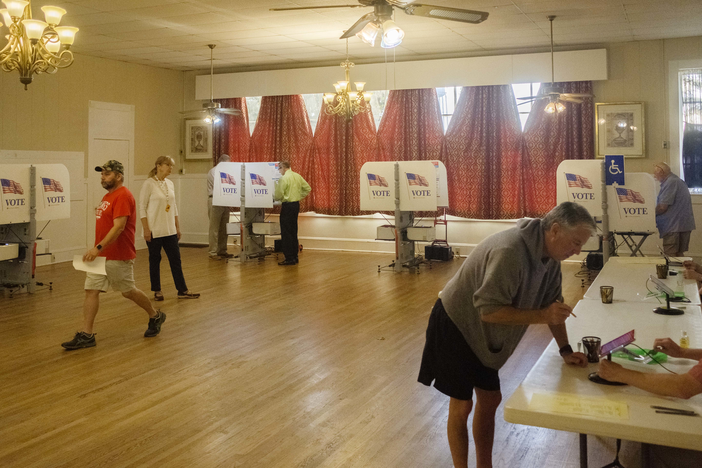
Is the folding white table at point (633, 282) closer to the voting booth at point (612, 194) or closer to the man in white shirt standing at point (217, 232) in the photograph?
the voting booth at point (612, 194)

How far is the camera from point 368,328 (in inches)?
229

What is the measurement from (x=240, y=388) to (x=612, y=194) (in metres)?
5.24

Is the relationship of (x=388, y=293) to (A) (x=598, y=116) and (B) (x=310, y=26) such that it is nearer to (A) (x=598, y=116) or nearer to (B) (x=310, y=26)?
(B) (x=310, y=26)

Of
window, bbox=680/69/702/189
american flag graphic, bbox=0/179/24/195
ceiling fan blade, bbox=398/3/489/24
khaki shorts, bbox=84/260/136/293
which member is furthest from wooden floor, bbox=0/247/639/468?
window, bbox=680/69/702/189

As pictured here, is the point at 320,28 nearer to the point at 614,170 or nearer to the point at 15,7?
the point at 614,170

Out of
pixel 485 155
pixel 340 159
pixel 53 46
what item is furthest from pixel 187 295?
pixel 485 155

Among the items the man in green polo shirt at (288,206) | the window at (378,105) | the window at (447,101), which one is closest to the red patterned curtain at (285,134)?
the window at (378,105)

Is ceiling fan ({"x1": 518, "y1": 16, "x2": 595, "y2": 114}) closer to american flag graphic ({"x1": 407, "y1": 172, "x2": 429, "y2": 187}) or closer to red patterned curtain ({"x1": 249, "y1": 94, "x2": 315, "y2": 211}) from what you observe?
american flag graphic ({"x1": 407, "y1": 172, "x2": 429, "y2": 187})

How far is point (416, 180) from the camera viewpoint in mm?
8875

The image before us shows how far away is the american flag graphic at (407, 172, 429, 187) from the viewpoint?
29.0 feet

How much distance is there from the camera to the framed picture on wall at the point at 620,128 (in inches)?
369

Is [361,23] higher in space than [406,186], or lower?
higher

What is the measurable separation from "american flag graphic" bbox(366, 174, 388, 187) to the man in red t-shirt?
14.9 ft

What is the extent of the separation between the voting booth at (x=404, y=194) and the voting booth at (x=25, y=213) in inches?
157
